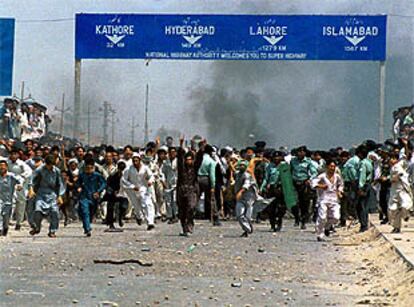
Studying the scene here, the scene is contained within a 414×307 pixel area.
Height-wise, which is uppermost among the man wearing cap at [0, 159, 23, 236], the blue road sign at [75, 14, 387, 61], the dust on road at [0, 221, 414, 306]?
the blue road sign at [75, 14, 387, 61]

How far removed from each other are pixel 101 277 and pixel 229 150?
45.8ft

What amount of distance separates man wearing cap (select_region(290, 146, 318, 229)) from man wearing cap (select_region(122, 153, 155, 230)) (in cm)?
285

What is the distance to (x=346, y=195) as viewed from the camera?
21859mm

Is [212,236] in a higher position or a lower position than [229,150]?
lower

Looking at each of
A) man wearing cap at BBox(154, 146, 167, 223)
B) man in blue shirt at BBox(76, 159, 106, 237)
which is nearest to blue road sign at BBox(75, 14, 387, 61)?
man wearing cap at BBox(154, 146, 167, 223)

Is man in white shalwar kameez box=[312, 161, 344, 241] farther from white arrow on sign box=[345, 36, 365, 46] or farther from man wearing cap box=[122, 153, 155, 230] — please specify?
white arrow on sign box=[345, 36, 365, 46]

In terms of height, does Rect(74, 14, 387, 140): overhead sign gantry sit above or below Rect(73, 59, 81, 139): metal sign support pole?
above

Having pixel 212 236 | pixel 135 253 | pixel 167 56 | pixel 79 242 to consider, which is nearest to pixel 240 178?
pixel 212 236

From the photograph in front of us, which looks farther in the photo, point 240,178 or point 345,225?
point 345,225

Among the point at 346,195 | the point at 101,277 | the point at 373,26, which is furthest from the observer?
the point at 373,26

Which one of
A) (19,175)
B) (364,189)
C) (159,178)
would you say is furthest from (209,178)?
(19,175)

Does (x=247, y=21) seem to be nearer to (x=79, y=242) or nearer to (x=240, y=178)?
(x=240, y=178)

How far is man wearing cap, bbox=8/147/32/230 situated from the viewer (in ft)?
66.1

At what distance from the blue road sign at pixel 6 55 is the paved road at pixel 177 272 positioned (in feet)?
16.3
